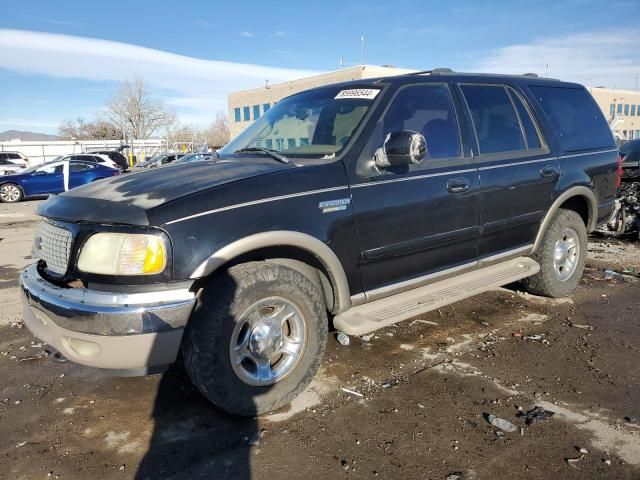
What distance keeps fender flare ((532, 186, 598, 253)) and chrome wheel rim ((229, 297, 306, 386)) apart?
2678 mm

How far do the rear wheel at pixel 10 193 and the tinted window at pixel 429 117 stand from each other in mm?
18062

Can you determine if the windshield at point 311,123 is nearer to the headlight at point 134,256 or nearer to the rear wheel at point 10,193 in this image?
the headlight at point 134,256

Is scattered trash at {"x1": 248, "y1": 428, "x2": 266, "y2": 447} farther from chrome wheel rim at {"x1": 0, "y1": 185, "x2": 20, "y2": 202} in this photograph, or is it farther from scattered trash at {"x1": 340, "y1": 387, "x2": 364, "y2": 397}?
chrome wheel rim at {"x1": 0, "y1": 185, "x2": 20, "y2": 202}

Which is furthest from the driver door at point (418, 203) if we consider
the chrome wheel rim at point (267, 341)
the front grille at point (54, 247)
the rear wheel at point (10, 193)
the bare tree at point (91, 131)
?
the bare tree at point (91, 131)

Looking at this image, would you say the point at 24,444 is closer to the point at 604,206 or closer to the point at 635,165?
the point at 604,206

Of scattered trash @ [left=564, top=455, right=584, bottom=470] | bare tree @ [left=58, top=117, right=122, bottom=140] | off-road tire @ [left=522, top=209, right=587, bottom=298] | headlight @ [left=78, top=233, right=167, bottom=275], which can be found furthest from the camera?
bare tree @ [left=58, top=117, right=122, bottom=140]

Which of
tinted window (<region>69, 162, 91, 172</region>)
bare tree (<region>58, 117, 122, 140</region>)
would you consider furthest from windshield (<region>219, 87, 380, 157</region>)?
bare tree (<region>58, 117, 122, 140</region>)

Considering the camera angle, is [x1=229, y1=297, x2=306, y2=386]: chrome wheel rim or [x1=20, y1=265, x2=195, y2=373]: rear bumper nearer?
[x1=20, y1=265, x2=195, y2=373]: rear bumper

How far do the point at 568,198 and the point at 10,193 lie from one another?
60.9 ft

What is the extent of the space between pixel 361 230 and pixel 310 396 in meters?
1.13

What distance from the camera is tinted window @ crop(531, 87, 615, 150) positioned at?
4836mm

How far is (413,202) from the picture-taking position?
3576 mm

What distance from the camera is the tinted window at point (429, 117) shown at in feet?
12.1

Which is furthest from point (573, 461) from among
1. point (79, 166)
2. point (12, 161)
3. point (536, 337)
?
point (12, 161)
